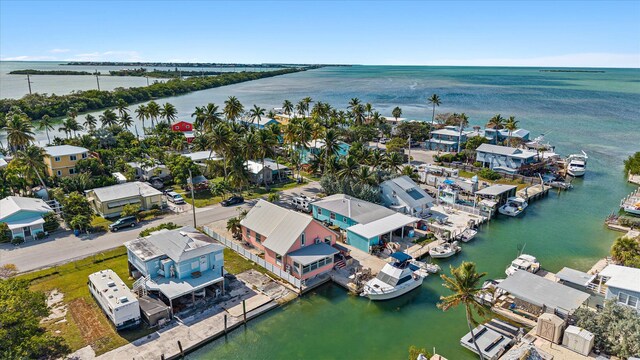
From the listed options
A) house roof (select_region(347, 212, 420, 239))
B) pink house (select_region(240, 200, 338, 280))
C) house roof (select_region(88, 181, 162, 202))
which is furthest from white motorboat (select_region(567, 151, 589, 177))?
house roof (select_region(88, 181, 162, 202))

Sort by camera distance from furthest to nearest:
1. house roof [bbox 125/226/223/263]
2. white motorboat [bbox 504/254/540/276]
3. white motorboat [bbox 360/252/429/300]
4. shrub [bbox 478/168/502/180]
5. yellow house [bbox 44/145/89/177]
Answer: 1. shrub [bbox 478/168/502/180]
2. yellow house [bbox 44/145/89/177]
3. white motorboat [bbox 504/254/540/276]
4. white motorboat [bbox 360/252/429/300]
5. house roof [bbox 125/226/223/263]

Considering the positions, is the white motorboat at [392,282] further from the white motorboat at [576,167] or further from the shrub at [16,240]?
the white motorboat at [576,167]

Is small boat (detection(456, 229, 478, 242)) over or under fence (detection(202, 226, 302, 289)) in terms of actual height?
under

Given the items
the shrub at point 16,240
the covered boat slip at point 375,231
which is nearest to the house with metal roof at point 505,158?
the covered boat slip at point 375,231

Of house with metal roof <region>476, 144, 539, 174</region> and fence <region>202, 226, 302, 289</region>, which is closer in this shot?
fence <region>202, 226, 302, 289</region>

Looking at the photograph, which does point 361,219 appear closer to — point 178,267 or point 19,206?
point 178,267

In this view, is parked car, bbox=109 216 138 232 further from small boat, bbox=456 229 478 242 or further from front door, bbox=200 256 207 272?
small boat, bbox=456 229 478 242
